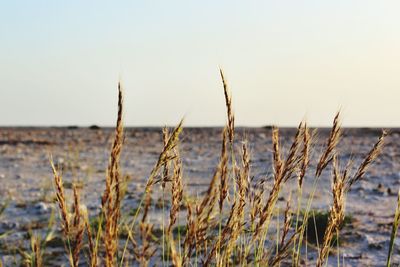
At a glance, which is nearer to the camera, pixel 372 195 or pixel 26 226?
pixel 26 226

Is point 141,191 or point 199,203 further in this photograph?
point 141,191

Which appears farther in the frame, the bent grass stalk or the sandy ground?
the sandy ground

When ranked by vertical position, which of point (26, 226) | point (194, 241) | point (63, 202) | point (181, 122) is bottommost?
point (26, 226)

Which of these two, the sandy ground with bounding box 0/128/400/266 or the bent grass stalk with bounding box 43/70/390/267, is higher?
the bent grass stalk with bounding box 43/70/390/267

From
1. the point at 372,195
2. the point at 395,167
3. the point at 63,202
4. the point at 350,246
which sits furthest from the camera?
the point at 395,167

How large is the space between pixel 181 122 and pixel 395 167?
35.4 ft

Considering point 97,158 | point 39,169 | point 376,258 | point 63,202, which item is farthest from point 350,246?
point 97,158

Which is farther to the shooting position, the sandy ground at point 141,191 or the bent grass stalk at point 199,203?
the sandy ground at point 141,191

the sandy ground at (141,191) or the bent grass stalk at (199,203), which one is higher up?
the bent grass stalk at (199,203)

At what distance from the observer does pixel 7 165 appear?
13.0 m

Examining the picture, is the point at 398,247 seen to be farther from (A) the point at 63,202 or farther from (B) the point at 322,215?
(A) the point at 63,202

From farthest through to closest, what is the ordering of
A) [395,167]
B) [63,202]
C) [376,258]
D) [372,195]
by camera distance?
[395,167] < [372,195] < [376,258] < [63,202]

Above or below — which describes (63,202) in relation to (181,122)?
below

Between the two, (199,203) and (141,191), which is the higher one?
(199,203)
